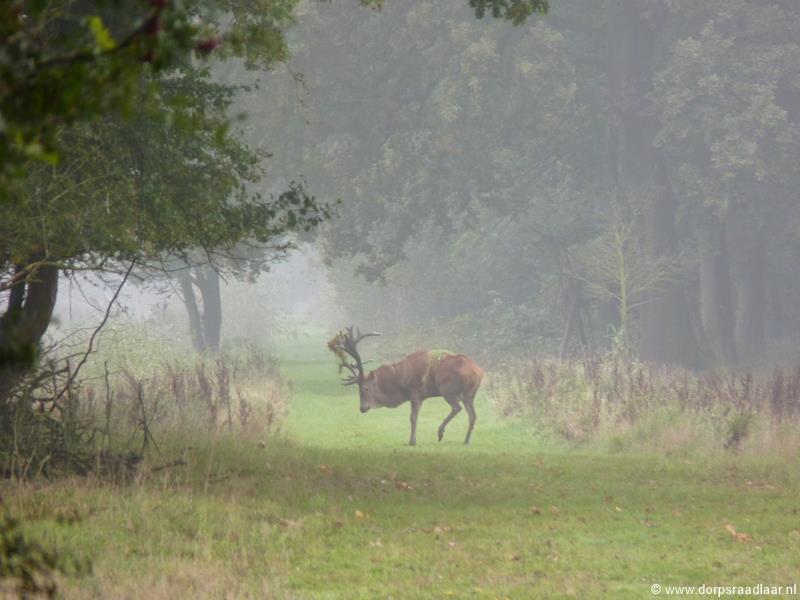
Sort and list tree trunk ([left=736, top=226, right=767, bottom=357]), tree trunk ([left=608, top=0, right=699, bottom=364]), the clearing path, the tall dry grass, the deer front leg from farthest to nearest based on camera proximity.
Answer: tree trunk ([left=736, top=226, right=767, bottom=357])
tree trunk ([left=608, top=0, right=699, bottom=364])
the deer front leg
the tall dry grass
the clearing path

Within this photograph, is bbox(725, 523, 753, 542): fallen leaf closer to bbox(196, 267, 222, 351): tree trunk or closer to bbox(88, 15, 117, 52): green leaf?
bbox(88, 15, 117, 52): green leaf

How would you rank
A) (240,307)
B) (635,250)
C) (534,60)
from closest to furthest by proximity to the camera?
(635,250)
(534,60)
(240,307)

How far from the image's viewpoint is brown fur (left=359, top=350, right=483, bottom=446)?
21.2m

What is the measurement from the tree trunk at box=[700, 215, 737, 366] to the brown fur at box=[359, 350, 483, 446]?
18.3 metres

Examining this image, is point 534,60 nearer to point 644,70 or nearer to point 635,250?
point 644,70

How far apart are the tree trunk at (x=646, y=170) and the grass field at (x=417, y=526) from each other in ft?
65.8

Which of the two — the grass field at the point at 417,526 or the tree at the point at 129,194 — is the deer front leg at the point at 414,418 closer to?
the grass field at the point at 417,526

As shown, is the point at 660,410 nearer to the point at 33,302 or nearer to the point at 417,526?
the point at 417,526

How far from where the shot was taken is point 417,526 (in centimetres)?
1132

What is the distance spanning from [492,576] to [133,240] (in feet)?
16.5

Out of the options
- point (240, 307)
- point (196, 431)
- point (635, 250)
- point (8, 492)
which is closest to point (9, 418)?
point (8, 492)

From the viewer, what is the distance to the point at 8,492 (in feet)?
34.5

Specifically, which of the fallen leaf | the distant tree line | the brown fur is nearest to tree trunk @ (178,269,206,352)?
the distant tree line

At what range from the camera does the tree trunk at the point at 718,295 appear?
37938mm
